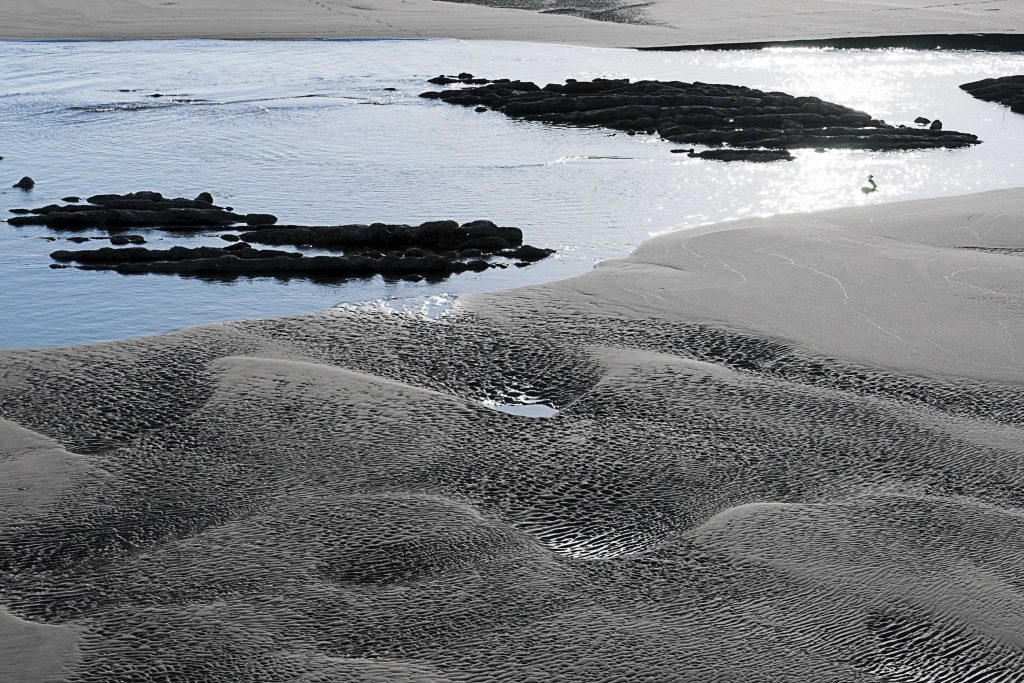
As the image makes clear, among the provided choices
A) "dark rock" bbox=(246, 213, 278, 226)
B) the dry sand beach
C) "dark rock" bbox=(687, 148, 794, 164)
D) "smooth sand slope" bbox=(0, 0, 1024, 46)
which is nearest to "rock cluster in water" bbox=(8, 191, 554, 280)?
"dark rock" bbox=(246, 213, 278, 226)

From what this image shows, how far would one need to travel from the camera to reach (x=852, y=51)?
36.9m

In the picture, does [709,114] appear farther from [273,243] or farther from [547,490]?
[547,490]

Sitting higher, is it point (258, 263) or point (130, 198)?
point (130, 198)

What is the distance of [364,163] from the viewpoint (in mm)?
18625

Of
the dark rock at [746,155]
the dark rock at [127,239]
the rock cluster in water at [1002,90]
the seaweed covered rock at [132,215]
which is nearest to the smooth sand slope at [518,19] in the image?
the rock cluster in water at [1002,90]

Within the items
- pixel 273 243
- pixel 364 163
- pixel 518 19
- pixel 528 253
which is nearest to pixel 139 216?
pixel 273 243

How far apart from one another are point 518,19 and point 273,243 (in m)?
33.9

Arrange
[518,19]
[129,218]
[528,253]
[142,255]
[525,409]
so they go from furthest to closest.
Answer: [518,19]
[129,218]
[528,253]
[142,255]
[525,409]

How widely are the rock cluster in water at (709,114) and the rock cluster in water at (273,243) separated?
7.83 meters

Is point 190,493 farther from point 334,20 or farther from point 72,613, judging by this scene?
point 334,20

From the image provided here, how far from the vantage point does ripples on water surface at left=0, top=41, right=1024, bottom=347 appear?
37.9ft

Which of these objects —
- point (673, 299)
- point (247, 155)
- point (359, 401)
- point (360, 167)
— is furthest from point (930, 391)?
point (247, 155)

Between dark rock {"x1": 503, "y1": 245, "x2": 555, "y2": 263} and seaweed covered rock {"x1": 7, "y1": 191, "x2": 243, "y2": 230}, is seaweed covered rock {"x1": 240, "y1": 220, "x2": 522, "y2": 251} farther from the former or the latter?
seaweed covered rock {"x1": 7, "y1": 191, "x2": 243, "y2": 230}

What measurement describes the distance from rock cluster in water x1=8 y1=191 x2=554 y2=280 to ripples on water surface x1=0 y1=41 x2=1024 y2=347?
0.34 metres
